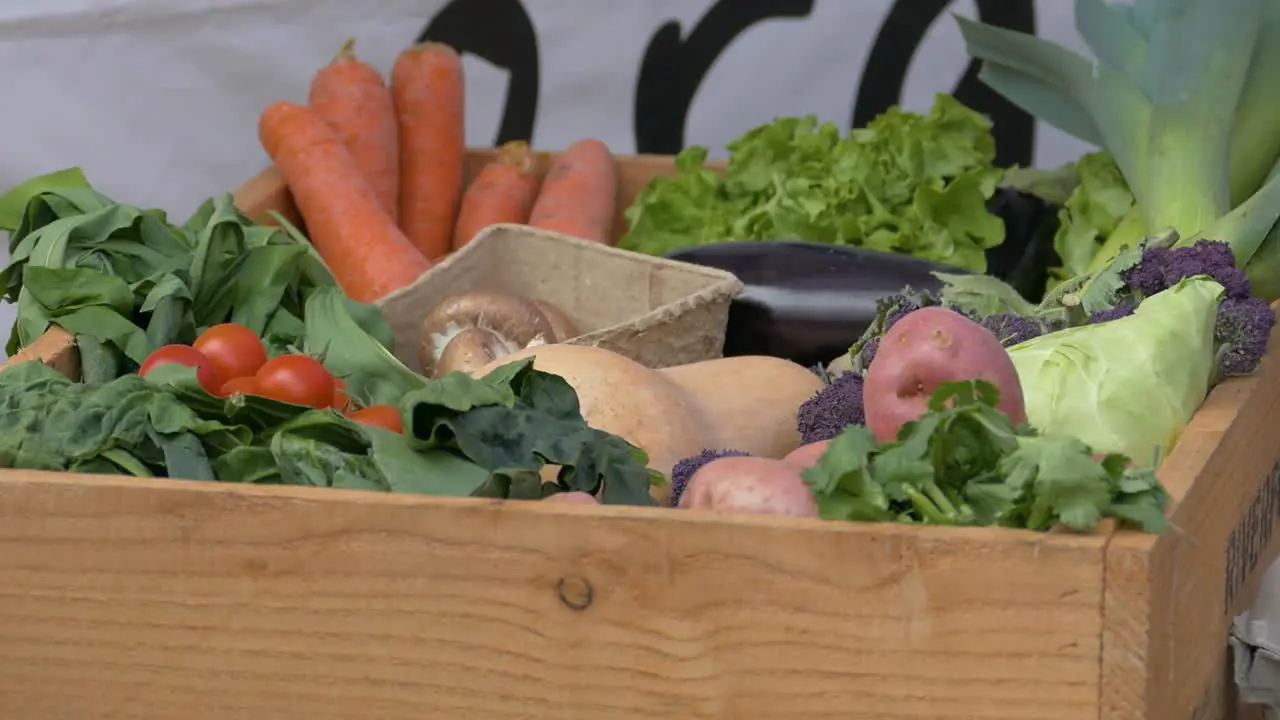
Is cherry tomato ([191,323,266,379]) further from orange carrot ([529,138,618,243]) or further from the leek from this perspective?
the leek

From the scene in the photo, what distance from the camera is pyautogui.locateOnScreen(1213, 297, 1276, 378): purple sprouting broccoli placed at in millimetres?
1673

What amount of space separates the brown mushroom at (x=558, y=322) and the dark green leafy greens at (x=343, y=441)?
0.58 metres

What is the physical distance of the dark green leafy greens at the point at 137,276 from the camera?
1.84 m

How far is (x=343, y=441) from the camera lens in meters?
1.49

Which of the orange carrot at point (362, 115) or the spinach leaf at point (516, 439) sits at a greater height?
the orange carrot at point (362, 115)

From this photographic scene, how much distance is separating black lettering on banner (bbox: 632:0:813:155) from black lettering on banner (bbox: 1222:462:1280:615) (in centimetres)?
141

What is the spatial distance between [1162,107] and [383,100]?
1234mm

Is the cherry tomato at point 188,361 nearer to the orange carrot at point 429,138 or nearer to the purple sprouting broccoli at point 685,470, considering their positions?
the purple sprouting broccoli at point 685,470

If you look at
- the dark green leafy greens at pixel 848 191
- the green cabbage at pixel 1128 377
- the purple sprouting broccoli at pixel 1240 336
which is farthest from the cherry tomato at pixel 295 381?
the dark green leafy greens at pixel 848 191

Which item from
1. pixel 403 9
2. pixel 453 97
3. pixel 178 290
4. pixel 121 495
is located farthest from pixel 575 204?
pixel 121 495

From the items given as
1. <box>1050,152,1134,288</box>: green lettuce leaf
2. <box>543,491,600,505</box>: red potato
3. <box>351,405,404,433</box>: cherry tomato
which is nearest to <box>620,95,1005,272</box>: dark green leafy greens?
<box>1050,152,1134,288</box>: green lettuce leaf

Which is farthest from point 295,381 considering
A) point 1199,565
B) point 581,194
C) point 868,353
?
point 581,194

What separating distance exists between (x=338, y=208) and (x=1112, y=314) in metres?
1.26

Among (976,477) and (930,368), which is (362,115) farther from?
(976,477)
